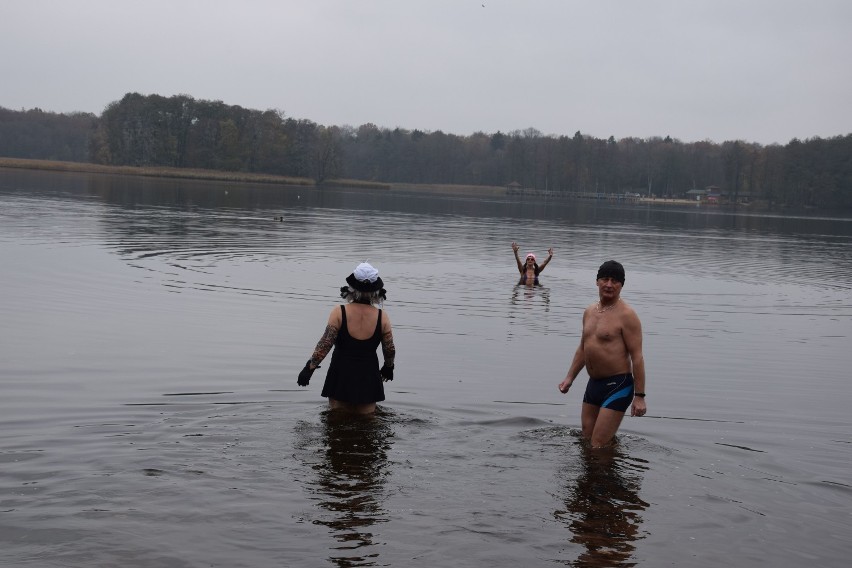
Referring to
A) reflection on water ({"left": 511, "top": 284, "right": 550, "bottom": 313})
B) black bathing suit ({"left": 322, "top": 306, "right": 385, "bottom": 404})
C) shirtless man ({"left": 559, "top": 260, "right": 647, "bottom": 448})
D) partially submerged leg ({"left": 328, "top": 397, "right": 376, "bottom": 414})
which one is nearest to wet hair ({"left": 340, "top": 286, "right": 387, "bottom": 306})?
black bathing suit ({"left": 322, "top": 306, "right": 385, "bottom": 404})

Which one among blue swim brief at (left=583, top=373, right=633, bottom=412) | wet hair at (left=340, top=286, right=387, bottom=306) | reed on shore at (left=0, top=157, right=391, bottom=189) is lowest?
blue swim brief at (left=583, top=373, right=633, bottom=412)

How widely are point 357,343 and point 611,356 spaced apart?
8.64 ft

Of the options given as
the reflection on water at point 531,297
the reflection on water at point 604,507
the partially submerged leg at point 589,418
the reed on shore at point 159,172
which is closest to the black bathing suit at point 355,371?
the partially submerged leg at point 589,418

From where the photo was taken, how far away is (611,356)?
934cm

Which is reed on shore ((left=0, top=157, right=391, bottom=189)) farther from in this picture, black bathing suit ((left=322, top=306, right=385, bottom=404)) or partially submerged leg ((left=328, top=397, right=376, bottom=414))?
black bathing suit ((left=322, top=306, right=385, bottom=404))

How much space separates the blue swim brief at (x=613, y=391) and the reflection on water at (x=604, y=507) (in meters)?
0.56

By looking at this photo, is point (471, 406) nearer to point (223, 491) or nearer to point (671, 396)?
point (671, 396)

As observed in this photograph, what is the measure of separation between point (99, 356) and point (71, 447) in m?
5.14

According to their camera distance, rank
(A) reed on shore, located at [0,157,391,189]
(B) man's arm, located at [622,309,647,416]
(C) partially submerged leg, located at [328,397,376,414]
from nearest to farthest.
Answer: (B) man's arm, located at [622,309,647,416]
(C) partially submerged leg, located at [328,397,376,414]
(A) reed on shore, located at [0,157,391,189]

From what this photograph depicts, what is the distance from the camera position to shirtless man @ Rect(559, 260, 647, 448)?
363 inches

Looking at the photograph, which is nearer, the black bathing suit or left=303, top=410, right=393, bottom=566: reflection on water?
left=303, top=410, right=393, bottom=566: reflection on water

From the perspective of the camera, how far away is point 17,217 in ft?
137

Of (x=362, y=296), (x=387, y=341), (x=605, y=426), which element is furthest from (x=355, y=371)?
(x=605, y=426)

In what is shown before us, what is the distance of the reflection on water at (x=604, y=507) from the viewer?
24.1ft
